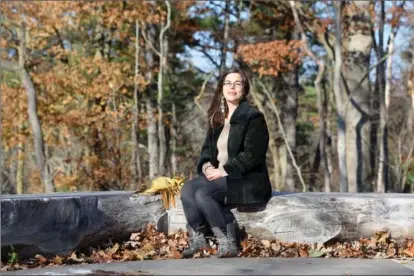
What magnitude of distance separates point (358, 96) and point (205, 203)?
11.5 m

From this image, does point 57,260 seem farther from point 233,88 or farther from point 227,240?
point 233,88

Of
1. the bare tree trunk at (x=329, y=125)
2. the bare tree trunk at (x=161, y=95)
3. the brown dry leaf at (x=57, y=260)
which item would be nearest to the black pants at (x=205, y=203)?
the brown dry leaf at (x=57, y=260)

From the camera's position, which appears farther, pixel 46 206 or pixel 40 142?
pixel 40 142


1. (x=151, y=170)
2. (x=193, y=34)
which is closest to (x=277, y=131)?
(x=193, y=34)

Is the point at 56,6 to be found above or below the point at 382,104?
above

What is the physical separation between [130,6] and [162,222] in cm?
1573

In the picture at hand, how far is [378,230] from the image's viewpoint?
267 inches

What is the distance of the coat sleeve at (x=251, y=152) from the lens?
6.26m

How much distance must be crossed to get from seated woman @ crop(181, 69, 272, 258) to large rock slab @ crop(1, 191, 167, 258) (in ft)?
2.05

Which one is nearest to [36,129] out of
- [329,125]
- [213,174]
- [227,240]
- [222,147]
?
[329,125]

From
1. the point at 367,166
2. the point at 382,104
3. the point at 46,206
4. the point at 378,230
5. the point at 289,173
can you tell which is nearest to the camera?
the point at 46,206

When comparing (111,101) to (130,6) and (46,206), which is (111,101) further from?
(46,206)

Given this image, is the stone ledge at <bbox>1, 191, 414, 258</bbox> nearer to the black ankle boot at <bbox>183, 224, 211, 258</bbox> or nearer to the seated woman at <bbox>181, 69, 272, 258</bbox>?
the seated woman at <bbox>181, 69, 272, 258</bbox>

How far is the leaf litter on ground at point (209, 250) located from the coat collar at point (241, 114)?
3.64ft
